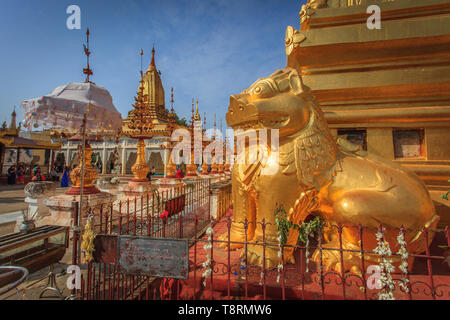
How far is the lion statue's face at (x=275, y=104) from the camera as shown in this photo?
267 cm

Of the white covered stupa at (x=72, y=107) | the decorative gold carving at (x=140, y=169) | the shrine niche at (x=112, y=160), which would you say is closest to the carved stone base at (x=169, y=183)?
the decorative gold carving at (x=140, y=169)

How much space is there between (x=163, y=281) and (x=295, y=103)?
2867 millimetres

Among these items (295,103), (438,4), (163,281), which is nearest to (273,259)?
(163,281)

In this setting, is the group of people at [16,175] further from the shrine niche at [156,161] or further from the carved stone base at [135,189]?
the carved stone base at [135,189]

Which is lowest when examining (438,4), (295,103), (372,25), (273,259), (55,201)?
(273,259)

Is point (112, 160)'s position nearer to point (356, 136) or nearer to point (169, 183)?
point (169, 183)

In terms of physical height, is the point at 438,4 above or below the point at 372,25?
above

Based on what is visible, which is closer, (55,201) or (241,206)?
(241,206)

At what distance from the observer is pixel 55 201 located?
5.12 meters

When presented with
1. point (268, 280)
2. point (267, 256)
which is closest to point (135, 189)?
point (267, 256)

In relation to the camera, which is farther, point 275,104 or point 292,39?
point 292,39

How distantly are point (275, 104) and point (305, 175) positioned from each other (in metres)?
0.98

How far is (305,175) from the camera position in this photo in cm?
267
